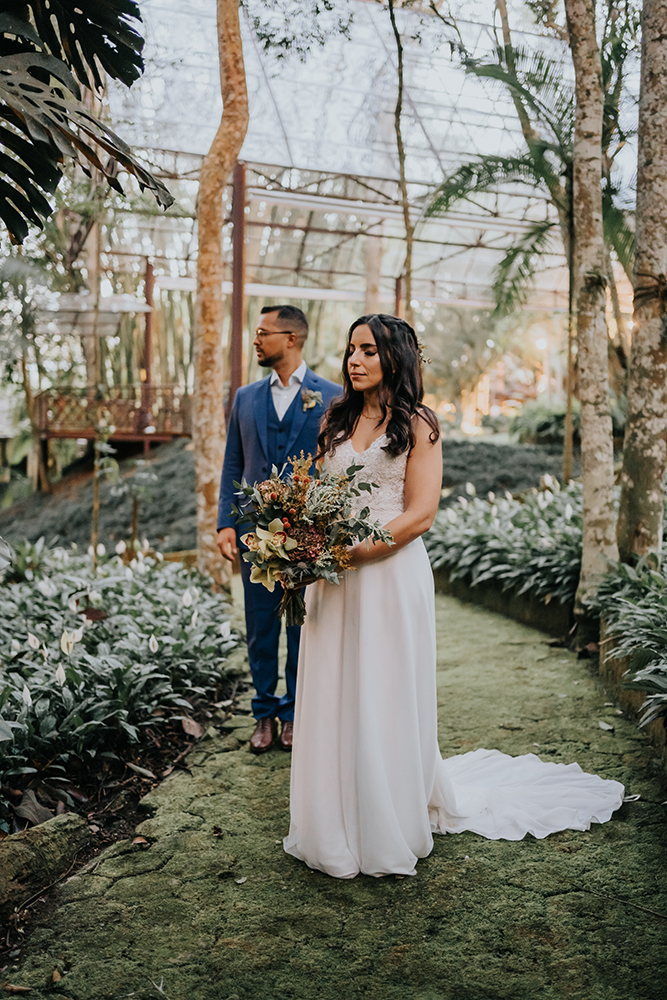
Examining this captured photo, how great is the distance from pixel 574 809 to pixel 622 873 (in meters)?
0.42

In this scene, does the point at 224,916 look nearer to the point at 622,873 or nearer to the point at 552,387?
the point at 622,873

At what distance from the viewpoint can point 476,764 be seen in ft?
11.7

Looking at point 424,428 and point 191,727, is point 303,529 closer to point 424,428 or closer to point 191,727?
point 424,428

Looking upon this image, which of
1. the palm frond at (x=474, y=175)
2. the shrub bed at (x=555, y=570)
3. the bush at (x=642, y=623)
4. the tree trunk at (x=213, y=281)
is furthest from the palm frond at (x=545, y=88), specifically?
the bush at (x=642, y=623)

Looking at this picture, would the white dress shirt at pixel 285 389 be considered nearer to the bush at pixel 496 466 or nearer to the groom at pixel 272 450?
the groom at pixel 272 450

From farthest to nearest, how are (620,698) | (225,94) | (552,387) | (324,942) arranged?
(552,387), (225,94), (620,698), (324,942)

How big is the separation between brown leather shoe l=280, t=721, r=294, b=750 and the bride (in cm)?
97

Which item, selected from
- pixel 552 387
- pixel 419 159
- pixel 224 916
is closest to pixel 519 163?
pixel 419 159

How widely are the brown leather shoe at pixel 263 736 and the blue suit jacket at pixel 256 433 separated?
41.0 inches

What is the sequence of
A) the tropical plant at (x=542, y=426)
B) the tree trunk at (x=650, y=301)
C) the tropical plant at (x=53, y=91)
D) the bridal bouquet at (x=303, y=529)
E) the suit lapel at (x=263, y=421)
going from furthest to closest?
the tropical plant at (x=542, y=426)
the tree trunk at (x=650, y=301)
the suit lapel at (x=263, y=421)
the bridal bouquet at (x=303, y=529)
the tropical plant at (x=53, y=91)

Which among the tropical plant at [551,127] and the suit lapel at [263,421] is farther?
the tropical plant at [551,127]

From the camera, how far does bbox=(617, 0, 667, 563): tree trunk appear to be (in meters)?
4.81

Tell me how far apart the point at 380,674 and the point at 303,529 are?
0.62 metres

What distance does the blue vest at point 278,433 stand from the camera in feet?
13.1
